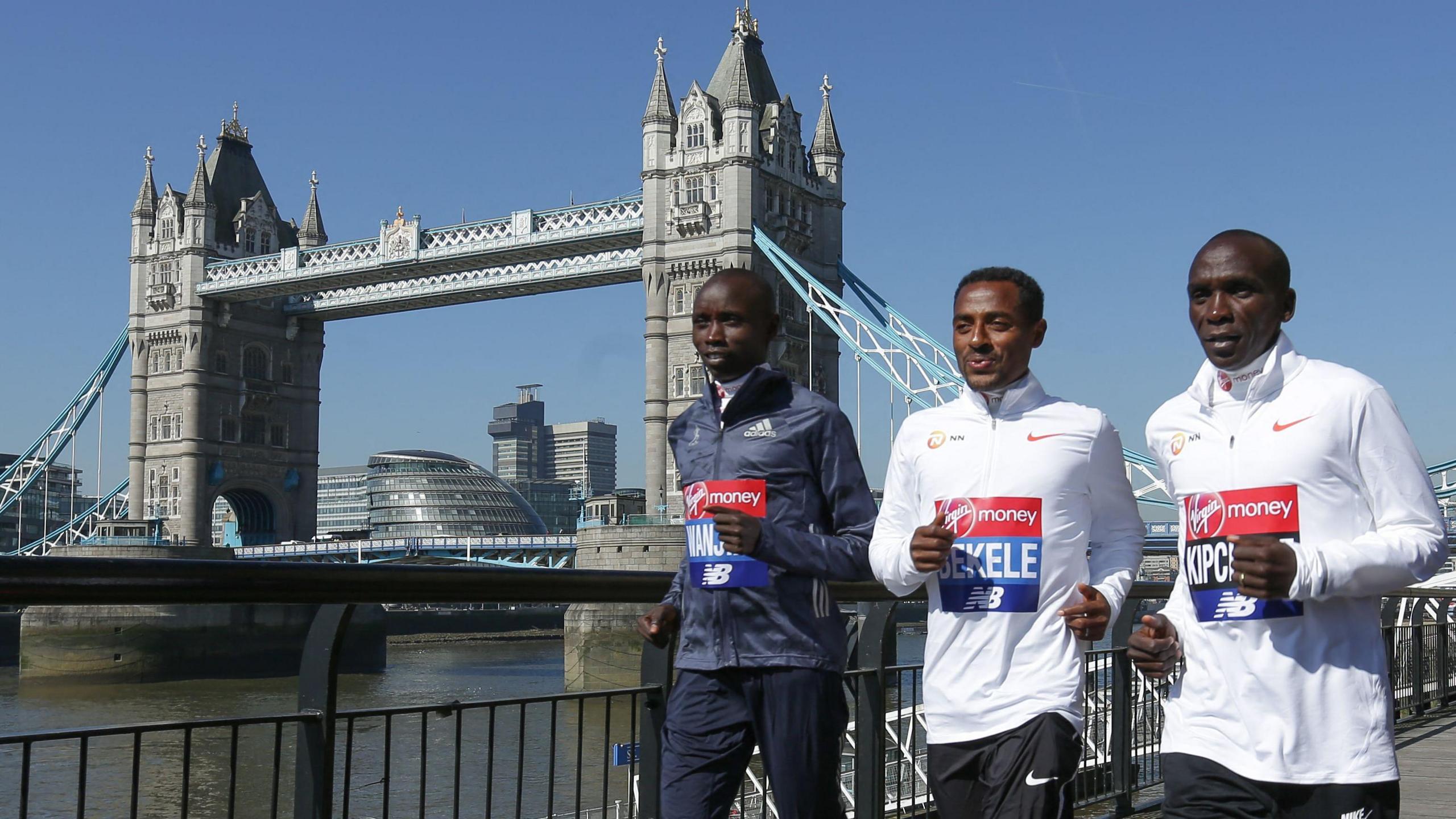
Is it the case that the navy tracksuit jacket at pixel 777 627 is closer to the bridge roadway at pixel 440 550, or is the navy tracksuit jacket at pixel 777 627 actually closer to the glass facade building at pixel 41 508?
the bridge roadway at pixel 440 550

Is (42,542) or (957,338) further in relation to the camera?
(42,542)

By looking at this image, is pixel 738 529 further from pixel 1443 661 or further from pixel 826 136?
pixel 826 136

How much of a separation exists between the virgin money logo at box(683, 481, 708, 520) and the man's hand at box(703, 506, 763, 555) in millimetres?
181

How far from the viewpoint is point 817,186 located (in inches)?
1677

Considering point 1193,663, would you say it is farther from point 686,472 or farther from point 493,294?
point 493,294

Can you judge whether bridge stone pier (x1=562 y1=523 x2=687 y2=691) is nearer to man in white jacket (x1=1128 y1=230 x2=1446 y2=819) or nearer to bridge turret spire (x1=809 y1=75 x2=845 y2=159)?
bridge turret spire (x1=809 y1=75 x2=845 y2=159)

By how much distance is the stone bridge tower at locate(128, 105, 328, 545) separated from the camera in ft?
160

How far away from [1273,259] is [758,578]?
1053 mm

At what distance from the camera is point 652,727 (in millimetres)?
3473

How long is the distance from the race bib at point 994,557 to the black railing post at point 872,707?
54.5 inches

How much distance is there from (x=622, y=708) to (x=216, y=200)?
30301mm

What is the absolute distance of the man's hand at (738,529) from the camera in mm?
2713

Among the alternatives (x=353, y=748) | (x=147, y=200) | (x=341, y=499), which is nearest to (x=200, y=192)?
(x=147, y=200)

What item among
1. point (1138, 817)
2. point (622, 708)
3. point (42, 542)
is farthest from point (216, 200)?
point (1138, 817)
